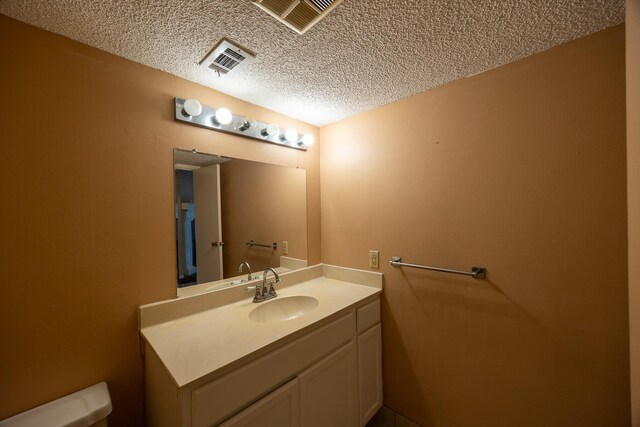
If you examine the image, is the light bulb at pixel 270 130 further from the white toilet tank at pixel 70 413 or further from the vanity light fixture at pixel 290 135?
the white toilet tank at pixel 70 413

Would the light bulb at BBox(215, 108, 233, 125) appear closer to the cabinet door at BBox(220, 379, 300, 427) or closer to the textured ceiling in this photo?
the textured ceiling

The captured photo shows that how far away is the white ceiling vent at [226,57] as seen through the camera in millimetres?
1107

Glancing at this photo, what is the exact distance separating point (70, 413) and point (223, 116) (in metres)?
1.43

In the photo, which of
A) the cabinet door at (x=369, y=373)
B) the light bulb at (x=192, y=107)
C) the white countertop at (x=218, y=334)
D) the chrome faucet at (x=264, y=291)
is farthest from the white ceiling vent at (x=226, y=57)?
the cabinet door at (x=369, y=373)

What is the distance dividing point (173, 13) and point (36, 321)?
130 centimetres

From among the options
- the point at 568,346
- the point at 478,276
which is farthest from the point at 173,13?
the point at 568,346

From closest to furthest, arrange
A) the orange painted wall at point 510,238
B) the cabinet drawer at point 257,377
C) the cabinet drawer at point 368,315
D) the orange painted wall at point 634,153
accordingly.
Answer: the orange painted wall at point 634,153, the cabinet drawer at point 257,377, the orange painted wall at point 510,238, the cabinet drawer at point 368,315

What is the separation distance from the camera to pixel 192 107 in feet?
4.33

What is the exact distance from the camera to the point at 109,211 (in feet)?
3.74

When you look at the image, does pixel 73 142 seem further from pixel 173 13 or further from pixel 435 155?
pixel 435 155

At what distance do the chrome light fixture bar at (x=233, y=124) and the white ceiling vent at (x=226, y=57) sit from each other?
0.71 ft

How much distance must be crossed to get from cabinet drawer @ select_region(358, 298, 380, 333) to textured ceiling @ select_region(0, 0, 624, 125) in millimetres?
1353

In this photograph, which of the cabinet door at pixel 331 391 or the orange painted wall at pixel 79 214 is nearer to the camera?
the orange painted wall at pixel 79 214

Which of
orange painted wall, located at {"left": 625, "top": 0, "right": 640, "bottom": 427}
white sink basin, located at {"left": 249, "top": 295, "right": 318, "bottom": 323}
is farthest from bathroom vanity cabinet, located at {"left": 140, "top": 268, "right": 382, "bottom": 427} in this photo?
orange painted wall, located at {"left": 625, "top": 0, "right": 640, "bottom": 427}
